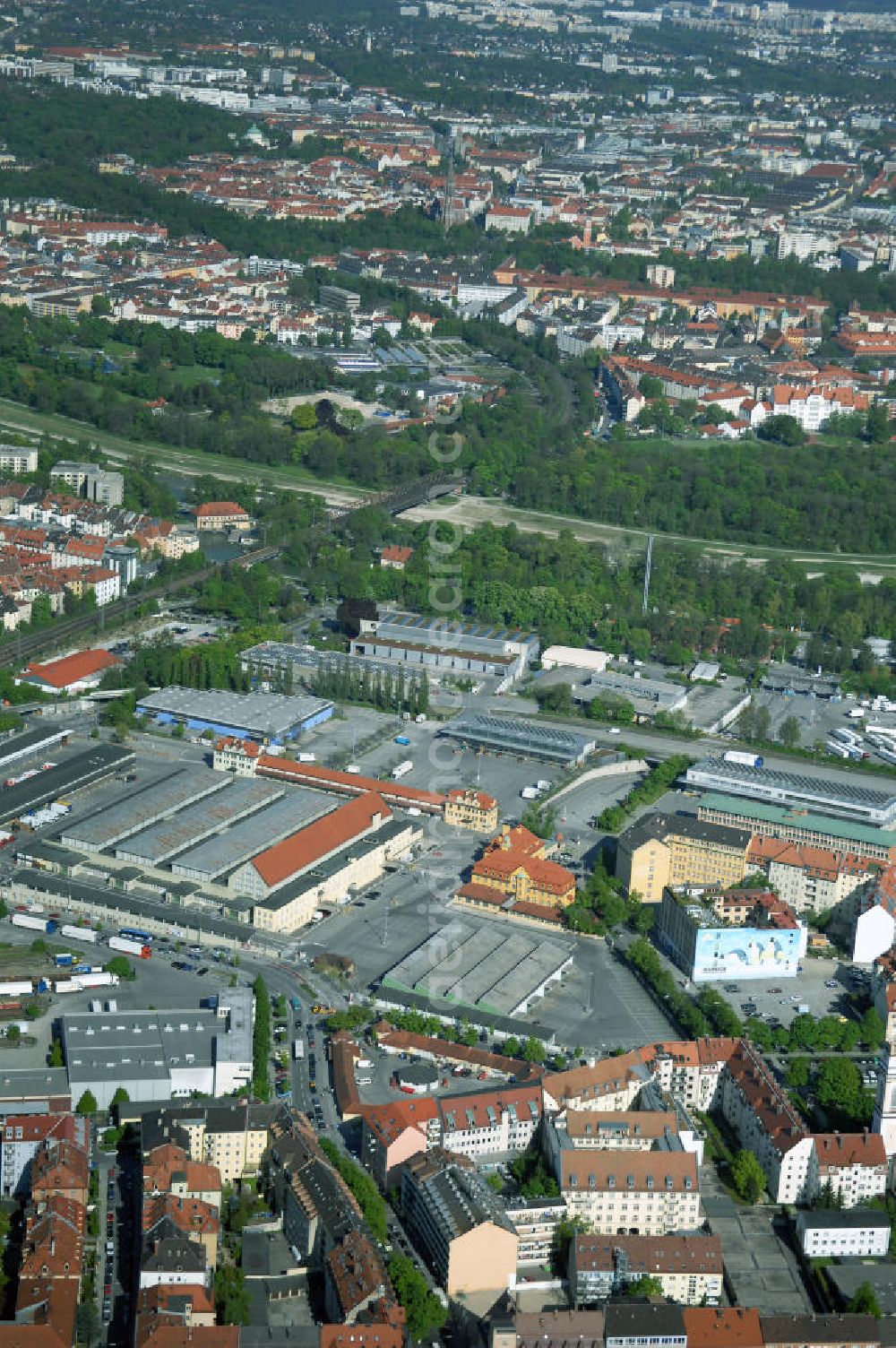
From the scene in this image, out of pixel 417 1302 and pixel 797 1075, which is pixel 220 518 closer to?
pixel 797 1075

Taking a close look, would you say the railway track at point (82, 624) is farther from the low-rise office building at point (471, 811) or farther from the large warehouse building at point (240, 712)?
the low-rise office building at point (471, 811)

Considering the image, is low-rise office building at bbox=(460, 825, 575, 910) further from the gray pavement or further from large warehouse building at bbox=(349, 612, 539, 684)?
large warehouse building at bbox=(349, 612, 539, 684)

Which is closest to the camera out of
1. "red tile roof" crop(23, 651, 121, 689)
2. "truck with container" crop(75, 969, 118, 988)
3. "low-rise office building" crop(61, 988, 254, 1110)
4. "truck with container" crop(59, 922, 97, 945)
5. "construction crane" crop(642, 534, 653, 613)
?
"low-rise office building" crop(61, 988, 254, 1110)

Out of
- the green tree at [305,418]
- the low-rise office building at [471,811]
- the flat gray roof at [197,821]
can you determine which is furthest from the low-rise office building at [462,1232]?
the green tree at [305,418]

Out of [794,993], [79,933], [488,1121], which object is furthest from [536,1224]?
[79,933]

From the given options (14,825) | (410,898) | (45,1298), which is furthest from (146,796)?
(45,1298)

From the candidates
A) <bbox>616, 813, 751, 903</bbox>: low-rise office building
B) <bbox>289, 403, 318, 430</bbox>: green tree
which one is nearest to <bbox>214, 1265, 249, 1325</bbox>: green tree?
<bbox>616, 813, 751, 903</bbox>: low-rise office building
